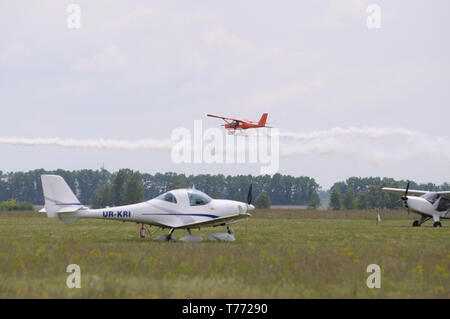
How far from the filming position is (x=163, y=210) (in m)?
20.6

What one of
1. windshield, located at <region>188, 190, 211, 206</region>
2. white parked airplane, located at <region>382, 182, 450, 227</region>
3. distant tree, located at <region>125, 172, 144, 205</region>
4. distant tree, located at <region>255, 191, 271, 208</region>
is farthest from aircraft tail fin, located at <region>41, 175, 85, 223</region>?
distant tree, located at <region>255, 191, 271, 208</region>

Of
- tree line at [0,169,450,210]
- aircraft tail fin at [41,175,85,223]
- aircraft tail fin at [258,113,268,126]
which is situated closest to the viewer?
aircraft tail fin at [41,175,85,223]

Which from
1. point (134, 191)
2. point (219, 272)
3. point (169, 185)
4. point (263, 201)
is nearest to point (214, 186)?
point (169, 185)

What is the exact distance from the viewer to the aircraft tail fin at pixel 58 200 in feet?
66.0

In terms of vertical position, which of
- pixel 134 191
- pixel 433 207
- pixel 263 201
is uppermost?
pixel 433 207

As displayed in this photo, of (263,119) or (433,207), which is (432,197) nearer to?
(433,207)

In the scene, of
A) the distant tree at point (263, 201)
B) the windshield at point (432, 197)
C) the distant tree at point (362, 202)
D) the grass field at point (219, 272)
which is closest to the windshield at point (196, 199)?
the grass field at point (219, 272)

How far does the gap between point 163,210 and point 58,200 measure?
3745 mm

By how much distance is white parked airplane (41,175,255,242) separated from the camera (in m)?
20.2

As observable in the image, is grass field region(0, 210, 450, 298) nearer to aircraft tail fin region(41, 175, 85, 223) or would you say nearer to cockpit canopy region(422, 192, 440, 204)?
aircraft tail fin region(41, 175, 85, 223)
